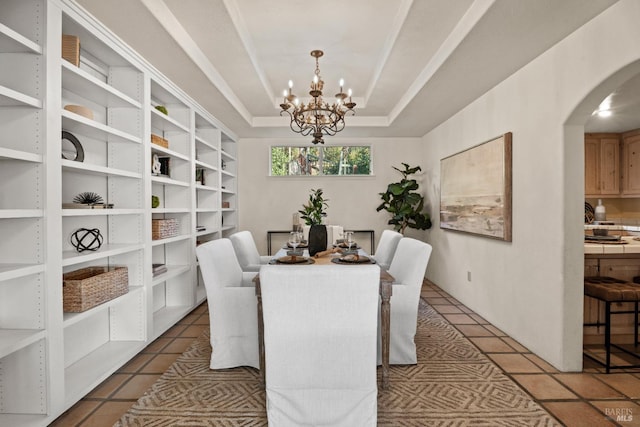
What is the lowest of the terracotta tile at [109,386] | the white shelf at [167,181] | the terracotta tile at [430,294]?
the terracotta tile at [109,386]

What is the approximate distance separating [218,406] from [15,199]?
5.35 ft

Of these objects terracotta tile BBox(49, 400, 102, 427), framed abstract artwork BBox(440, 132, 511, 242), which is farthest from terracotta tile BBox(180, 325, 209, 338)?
framed abstract artwork BBox(440, 132, 511, 242)

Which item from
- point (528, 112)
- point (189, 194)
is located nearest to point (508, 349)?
point (528, 112)

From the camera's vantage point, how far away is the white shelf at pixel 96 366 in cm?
220

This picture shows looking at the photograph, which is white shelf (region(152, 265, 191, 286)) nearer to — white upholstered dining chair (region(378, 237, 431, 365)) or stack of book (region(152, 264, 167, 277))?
stack of book (region(152, 264, 167, 277))

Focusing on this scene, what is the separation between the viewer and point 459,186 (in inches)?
173

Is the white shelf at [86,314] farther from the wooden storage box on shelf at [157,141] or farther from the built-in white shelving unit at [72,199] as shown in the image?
the wooden storage box on shelf at [157,141]

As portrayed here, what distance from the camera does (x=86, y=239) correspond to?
269 cm

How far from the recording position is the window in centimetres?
644

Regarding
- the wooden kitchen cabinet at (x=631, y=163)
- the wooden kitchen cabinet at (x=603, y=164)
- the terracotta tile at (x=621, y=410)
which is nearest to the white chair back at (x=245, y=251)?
the terracotta tile at (x=621, y=410)

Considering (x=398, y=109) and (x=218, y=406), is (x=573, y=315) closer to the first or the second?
(x=218, y=406)

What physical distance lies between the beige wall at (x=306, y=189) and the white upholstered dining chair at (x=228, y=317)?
3.70 m

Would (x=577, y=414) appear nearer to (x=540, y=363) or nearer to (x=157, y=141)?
(x=540, y=363)

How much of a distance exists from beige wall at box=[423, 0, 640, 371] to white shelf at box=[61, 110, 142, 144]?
3.29 meters
